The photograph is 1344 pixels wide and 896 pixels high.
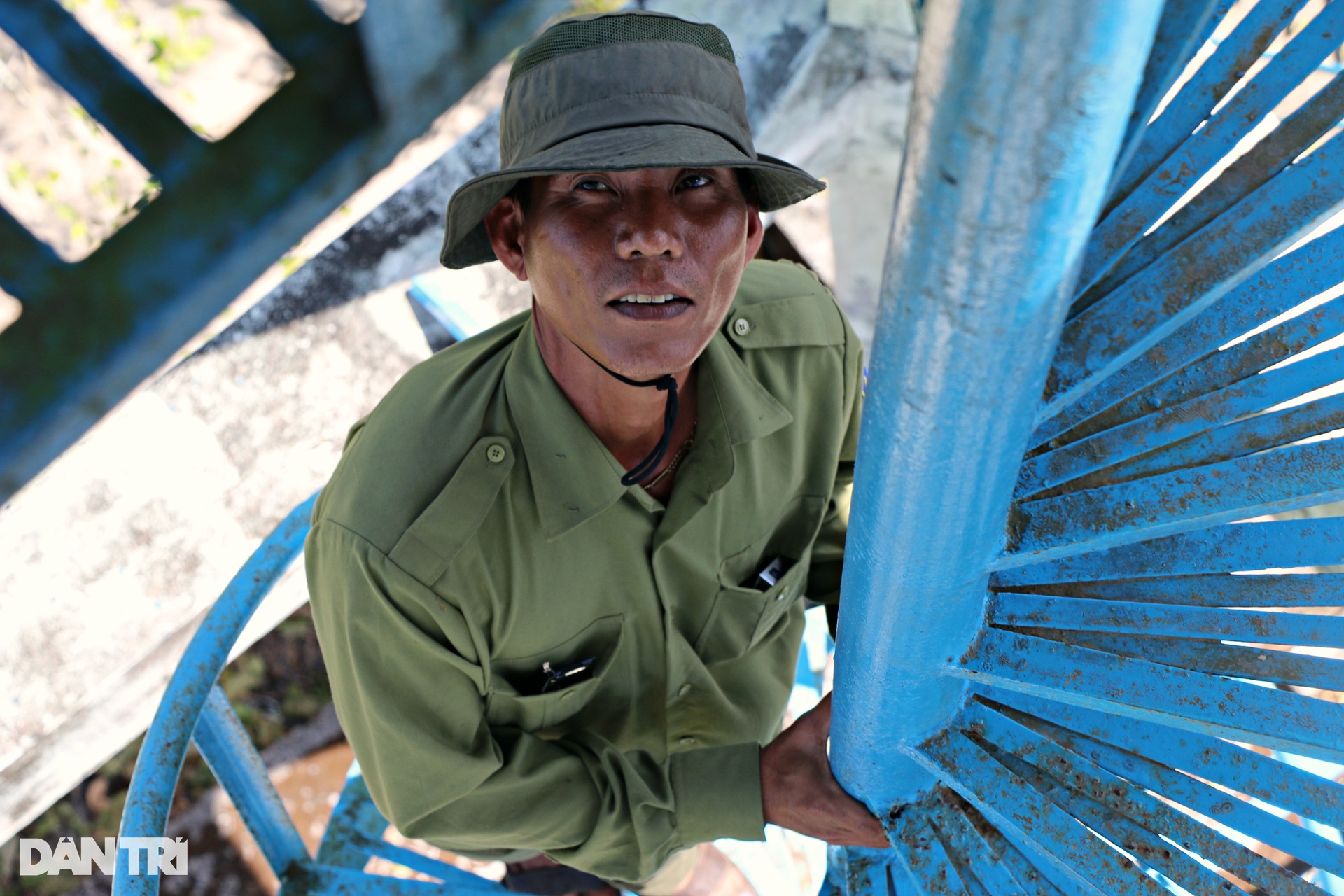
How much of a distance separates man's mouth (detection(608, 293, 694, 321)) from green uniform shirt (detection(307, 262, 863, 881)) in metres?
0.30

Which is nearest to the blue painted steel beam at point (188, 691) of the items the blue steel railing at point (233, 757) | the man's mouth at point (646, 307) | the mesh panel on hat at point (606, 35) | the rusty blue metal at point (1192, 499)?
the blue steel railing at point (233, 757)

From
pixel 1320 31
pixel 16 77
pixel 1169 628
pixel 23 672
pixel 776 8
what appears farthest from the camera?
pixel 16 77

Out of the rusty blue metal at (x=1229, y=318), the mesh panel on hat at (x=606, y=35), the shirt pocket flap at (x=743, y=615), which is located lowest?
the shirt pocket flap at (x=743, y=615)

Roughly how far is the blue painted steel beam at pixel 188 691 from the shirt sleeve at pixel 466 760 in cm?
26

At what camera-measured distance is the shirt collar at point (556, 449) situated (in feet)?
6.15

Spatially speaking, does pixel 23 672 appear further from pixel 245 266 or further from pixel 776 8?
pixel 776 8

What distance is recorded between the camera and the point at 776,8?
13.4 ft

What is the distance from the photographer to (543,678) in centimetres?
206

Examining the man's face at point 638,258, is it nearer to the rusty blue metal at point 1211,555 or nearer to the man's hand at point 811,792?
the rusty blue metal at point 1211,555

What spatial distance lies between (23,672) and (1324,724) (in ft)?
10.3

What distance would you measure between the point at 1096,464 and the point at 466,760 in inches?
45.0

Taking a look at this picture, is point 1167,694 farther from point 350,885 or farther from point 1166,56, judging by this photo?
point 350,885

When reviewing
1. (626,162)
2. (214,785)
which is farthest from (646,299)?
(214,785)

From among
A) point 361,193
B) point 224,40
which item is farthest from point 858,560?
point 224,40
